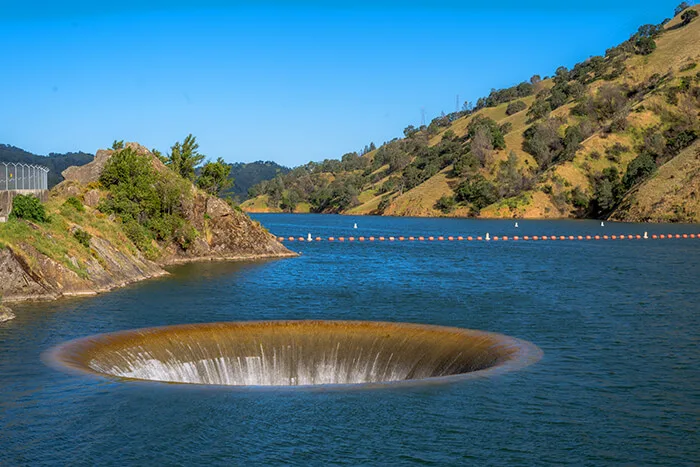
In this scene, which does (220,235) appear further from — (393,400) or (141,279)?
(393,400)

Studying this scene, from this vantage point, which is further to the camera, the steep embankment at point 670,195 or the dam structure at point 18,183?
the steep embankment at point 670,195

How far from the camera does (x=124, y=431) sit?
20656 mm

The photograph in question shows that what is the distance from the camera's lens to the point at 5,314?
1467 inches

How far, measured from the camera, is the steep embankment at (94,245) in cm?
4362

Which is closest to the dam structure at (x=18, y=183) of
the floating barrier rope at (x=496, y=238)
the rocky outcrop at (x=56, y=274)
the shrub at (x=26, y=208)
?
the shrub at (x=26, y=208)

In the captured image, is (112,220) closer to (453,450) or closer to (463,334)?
(463,334)

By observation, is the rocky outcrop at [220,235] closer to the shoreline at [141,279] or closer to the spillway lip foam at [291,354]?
the shoreline at [141,279]

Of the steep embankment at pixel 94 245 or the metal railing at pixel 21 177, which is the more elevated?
the metal railing at pixel 21 177

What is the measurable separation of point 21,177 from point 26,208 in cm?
524

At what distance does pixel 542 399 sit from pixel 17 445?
1642 cm

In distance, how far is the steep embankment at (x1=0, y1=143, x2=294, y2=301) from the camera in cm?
4362

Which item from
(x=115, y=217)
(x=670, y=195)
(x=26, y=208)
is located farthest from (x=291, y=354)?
(x=670, y=195)

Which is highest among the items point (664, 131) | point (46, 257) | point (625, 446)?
point (664, 131)

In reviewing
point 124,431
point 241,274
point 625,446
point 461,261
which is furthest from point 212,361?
point 461,261
